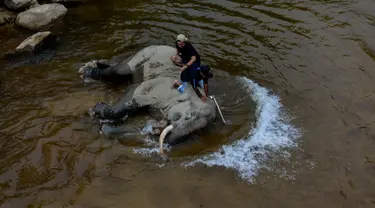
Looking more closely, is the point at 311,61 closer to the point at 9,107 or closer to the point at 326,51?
the point at 326,51

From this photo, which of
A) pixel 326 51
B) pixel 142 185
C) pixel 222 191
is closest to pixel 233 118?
pixel 222 191

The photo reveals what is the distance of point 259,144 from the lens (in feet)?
25.7

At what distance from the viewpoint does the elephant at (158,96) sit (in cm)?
775

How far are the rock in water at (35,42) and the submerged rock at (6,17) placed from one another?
2.03m

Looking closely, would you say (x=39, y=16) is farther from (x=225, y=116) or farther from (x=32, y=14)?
(x=225, y=116)

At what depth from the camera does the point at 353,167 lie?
7246 mm

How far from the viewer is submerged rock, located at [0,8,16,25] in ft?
40.8

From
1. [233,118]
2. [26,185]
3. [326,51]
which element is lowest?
[26,185]

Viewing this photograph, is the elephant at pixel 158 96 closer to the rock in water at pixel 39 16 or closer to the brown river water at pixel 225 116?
the brown river water at pixel 225 116

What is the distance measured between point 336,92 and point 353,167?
96.0 inches

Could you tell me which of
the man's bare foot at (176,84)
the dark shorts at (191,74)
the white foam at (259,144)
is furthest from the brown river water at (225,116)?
the man's bare foot at (176,84)

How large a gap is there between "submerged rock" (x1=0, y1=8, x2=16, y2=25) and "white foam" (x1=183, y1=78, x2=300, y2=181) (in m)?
8.54

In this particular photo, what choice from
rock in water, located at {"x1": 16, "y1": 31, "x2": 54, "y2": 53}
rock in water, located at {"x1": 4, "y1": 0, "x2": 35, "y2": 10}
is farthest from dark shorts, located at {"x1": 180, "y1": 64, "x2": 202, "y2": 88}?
rock in water, located at {"x1": 4, "y1": 0, "x2": 35, "y2": 10}

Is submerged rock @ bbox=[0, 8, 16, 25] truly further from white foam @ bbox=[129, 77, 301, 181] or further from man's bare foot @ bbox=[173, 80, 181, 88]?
white foam @ bbox=[129, 77, 301, 181]
